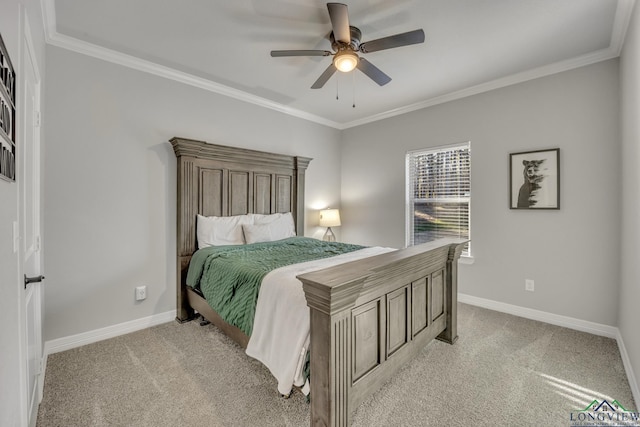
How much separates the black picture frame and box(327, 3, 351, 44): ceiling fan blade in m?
1.55

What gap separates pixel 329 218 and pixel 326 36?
250cm

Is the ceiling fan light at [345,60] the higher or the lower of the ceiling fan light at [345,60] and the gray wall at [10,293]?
the higher

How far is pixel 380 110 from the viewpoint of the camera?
4129 mm

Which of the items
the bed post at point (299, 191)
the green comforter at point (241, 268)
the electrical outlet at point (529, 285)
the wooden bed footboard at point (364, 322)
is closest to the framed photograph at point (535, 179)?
the electrical outlet at point (529, 285)

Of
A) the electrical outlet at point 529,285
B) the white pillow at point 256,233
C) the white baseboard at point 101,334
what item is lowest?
the white baseboard at point 101,334

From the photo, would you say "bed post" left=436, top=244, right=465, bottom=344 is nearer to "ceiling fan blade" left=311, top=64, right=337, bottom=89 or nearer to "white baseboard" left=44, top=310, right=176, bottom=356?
"ceiling fan blade" left=311, top=64, right=337, bottom=89

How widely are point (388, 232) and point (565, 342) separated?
226cm

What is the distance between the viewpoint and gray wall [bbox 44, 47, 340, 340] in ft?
7.80

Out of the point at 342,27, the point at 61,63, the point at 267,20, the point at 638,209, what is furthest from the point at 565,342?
the point at 61,63

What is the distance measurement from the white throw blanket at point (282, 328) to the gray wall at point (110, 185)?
1672 millimetres

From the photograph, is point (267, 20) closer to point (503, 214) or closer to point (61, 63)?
point (61, 63)

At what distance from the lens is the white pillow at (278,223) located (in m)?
3.48

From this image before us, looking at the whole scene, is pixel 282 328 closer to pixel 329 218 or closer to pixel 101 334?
pixel 101 334

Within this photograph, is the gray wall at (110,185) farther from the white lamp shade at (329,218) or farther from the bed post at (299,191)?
the white lamp shade at (329,218)
